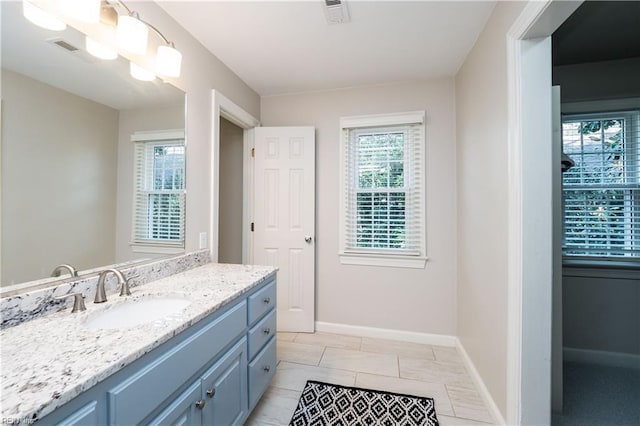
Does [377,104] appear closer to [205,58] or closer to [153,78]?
[205,58]

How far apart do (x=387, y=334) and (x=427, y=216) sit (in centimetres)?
125

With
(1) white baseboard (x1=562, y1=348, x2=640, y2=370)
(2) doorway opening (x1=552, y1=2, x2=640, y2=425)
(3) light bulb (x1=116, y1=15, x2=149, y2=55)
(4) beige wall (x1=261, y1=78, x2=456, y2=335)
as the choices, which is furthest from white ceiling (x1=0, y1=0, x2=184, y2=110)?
(1) white baseboard (x1=562, y1=348, x2=640, y2=370)

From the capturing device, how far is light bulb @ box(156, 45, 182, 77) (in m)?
1.56

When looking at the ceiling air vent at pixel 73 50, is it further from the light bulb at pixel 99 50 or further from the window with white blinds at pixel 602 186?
the window with white blinds at pixel 602 186

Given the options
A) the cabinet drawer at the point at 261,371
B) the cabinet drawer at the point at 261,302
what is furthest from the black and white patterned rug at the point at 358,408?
the cabinet drawer at the point at 261,302

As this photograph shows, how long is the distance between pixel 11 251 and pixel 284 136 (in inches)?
85.2

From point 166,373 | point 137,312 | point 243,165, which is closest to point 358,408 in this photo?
point 166,373

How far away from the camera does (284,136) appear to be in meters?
2.77

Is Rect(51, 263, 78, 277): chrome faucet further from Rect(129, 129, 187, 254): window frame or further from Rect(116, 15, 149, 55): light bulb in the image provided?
Rect(116, 15, 149, 55): light bulb

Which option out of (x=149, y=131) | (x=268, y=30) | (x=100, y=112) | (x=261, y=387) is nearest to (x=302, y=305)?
(x=261, y=387)

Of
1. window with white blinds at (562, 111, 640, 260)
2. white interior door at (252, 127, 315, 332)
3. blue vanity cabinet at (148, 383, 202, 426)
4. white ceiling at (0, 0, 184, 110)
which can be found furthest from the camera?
white interior door at (252, 127, 315, 332)

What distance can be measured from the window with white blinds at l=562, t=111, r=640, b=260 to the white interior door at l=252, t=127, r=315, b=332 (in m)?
2.40

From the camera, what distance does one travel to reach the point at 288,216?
278cm

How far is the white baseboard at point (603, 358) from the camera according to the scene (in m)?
2.15
